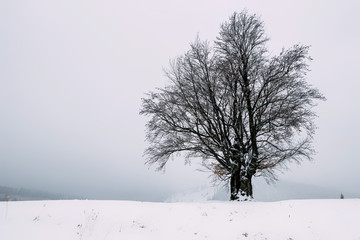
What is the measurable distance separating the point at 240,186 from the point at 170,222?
286 inches

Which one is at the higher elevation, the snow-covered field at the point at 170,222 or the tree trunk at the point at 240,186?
the tree trunk at the point at 240,186

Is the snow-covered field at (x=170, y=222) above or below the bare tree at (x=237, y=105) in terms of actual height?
below

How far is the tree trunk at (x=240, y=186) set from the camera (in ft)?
41.6

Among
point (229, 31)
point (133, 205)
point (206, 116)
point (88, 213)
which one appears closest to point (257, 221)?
point (133, 205)

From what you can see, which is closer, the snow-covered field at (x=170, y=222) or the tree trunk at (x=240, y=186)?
the snow-covered field at (x=170, y=222)

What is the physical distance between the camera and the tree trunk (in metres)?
12.7

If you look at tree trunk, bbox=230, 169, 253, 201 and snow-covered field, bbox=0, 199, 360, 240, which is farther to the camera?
tree trunk, bbox=230, 169, 253, 201

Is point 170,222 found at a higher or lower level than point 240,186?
lower

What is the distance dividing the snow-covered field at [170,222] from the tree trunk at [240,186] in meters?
2.85

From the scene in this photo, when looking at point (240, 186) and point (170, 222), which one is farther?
point (240, 186)

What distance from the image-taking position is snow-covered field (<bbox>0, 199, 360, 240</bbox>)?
6.66m

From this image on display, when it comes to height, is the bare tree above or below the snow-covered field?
above

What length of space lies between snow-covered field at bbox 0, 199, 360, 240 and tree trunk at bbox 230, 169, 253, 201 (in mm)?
2853

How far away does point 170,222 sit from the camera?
7863mm
